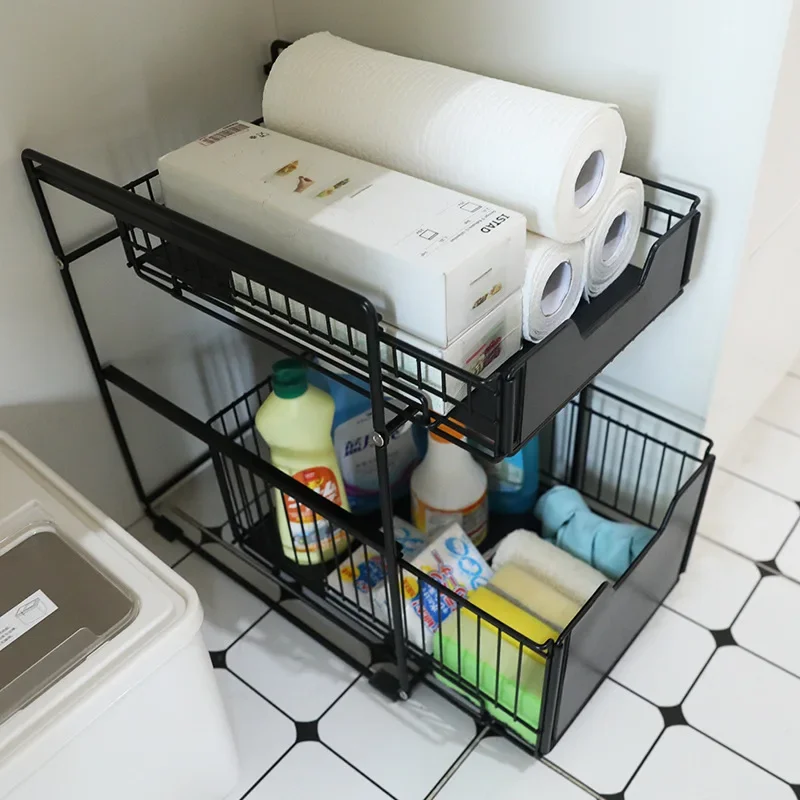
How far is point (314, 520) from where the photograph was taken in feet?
3.54

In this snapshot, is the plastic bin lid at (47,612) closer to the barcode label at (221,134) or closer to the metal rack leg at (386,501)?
the metal rack leg at (386,501)

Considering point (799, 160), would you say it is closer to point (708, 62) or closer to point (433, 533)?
point (708, 62)

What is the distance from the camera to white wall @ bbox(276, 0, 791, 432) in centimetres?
81

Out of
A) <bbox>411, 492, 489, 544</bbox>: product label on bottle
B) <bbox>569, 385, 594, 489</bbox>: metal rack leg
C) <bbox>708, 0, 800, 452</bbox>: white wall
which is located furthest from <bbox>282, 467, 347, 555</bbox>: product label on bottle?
<bbox>708, 0, 800, 452</bbox>: white wall

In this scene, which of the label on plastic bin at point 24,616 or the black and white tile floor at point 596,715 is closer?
the label on plastic bin at point 24,616

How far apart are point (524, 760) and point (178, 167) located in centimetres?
76

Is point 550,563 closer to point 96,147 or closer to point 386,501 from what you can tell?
point 386,501

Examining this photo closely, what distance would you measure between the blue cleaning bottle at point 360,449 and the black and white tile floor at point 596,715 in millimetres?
202

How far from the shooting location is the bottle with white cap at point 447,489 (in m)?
1.14

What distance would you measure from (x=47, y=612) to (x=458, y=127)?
0.59 metres

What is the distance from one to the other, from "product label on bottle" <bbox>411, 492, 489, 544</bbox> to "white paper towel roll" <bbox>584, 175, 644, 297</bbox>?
40cm

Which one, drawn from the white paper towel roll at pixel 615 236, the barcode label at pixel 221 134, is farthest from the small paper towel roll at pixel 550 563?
the barcode label at pixel 221 134

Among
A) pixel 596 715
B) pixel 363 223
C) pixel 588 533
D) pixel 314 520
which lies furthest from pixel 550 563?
pixel 363 223

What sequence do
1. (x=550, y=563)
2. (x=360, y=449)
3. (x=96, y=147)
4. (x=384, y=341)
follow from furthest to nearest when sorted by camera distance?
(x=360, y=449), (x=550, y=563), (x=96, y=147), (x=384, y=341)
